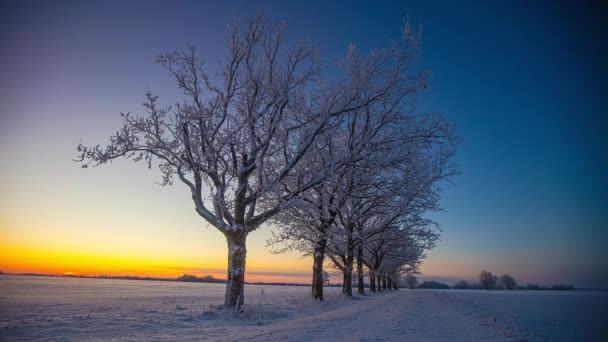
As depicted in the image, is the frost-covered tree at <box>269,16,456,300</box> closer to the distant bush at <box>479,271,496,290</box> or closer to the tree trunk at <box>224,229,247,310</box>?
the tree trunk at <box>224,229,247,310</box>

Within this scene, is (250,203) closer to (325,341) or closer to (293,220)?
(293,220)

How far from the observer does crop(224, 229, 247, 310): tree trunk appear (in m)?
11.3

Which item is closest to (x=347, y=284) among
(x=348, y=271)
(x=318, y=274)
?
(x=348, y=271)

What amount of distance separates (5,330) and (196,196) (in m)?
6.64

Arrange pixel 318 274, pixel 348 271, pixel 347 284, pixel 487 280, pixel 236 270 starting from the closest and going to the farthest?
pixel 236 270 < pixel 318 274 < pixel 348 271 < pixel 347 284 < pixel 487 280

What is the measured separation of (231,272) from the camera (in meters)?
11.6

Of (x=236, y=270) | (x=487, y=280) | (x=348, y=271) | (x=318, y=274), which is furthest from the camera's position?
(x=487, y=280)

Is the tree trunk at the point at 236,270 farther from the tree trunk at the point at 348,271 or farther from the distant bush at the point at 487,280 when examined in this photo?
the distant bush at the point at 487,280

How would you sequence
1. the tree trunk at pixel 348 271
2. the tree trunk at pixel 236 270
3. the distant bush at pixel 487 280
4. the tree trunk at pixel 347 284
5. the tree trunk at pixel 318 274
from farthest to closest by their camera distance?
1. the distant bush at pixel 487 280
2. the tree trunk at pixel 347 284
3. the tree trunk at pixel 348 271
4. the tree trunk at pixel 318 274
5. the tree trunk at pixel 236 270

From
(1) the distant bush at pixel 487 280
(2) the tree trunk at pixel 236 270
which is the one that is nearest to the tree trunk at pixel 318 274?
(2) the tree trunk at pixel 236 270

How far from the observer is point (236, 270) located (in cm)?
1163

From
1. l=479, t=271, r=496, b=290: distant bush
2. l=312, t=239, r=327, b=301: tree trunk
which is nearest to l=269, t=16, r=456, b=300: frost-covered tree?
l=312, t=239, r=327, b=301: tree trunk

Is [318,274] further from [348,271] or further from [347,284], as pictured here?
[347,284]

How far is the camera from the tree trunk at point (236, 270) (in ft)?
37.0
